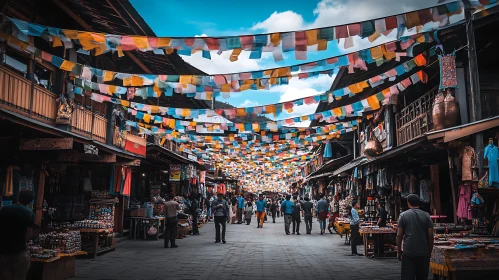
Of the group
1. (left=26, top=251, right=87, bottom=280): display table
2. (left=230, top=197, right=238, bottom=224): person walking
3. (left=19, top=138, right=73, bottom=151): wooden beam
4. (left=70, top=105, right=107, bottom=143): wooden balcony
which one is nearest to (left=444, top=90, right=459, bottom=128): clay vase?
(left=19, top=138, right=73, bottom=151): wooden beam

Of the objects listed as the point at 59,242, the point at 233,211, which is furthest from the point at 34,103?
the point at 233,211

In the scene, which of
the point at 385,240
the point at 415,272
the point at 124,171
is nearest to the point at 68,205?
the point at 124,171

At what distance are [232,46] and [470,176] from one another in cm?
620

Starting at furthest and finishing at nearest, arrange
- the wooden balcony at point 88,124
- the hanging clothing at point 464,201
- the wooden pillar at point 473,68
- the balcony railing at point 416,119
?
the wooden balcony at point 88,124 → the balcony railing at point 416,119 → the wooden pillar at point 473,68 → the hanging clothing at point 464,201

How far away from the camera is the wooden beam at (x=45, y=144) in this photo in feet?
31.9

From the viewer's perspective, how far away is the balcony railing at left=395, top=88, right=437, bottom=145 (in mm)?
13502

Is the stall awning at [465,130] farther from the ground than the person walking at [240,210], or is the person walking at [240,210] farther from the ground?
the stall awning at [465,130]

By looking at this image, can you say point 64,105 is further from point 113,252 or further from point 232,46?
point 232,46

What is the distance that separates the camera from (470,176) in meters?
9.50

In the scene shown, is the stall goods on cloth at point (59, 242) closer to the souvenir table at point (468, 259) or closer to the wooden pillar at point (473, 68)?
the souvenir table at point (468, 259)

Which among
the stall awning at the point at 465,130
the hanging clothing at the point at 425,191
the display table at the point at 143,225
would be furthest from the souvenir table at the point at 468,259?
the display table at the point at 143,225

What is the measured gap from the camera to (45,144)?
9719mm

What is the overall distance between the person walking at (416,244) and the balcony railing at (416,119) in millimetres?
7640

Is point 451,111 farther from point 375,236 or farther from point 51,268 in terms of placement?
point 51,268
